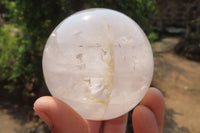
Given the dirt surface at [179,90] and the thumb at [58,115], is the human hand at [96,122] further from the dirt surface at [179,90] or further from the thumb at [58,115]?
the dirt surface at [179,90]

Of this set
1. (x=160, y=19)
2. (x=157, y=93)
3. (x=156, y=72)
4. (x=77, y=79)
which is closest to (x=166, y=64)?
(x=156, y=72)

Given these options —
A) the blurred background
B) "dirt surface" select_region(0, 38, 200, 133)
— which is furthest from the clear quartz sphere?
"dirt surface" select_region(0, 38, 200, 133)

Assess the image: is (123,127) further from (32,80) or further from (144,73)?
(32,80)

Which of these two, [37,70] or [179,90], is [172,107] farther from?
[37,70]

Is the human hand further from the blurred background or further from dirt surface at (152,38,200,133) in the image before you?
dirt surface at (152,38,200,133)


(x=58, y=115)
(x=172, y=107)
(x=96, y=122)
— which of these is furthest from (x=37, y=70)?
(x=172, y=107)
